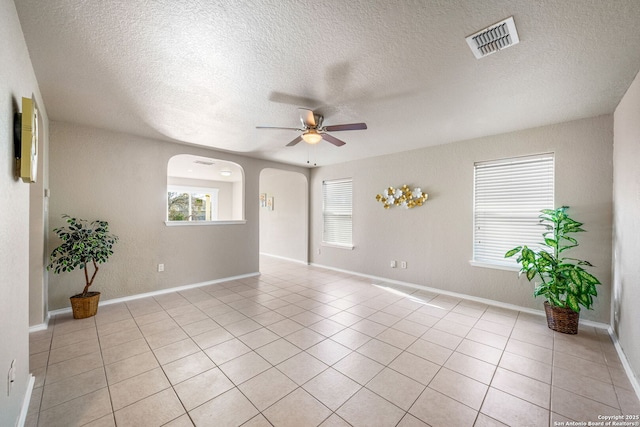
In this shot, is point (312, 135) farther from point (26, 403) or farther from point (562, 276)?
point (562, 276)

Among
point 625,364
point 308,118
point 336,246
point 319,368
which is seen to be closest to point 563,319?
point 625,364

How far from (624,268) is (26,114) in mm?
4755

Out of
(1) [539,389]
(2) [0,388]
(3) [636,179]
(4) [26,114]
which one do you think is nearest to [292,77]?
(4) [26,114]

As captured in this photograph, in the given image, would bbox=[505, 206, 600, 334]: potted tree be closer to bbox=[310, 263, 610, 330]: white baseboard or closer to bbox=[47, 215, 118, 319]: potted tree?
bbox=[310, 263, 610, 330]: white baseboard

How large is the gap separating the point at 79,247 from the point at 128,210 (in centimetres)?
96

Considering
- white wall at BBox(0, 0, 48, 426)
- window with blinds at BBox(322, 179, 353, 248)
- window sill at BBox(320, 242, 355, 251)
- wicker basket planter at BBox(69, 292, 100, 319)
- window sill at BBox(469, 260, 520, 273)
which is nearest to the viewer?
white wall at BBox(0, 0, 48, 426)

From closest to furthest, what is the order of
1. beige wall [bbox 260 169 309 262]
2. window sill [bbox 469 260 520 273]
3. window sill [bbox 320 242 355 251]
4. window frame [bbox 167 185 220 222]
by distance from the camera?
window sill [bbox 469 260 520 273], window sill [bbox 320 242 355 251], beige wall [bbox 260 169 309 262], window frame [bbox 167 185 220 222]

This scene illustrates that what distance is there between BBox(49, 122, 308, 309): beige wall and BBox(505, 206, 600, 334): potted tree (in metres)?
4.84

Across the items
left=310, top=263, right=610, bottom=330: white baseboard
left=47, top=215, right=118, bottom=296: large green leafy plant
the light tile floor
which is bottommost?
the light tile floor

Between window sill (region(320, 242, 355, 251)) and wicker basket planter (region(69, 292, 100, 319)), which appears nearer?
wicker basket planter (region(69, 292, 100, 319))

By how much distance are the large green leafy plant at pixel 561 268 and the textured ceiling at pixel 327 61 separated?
1.29 m

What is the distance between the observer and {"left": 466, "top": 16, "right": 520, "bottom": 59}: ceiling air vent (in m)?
1.59

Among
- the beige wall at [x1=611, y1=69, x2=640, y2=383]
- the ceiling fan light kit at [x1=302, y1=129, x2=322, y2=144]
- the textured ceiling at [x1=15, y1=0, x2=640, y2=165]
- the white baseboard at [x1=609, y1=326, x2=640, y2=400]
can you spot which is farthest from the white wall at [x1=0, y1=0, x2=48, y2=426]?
the beige wall at [x1=611, y1=69, x2=640, y2=383]

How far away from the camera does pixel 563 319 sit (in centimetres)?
283
